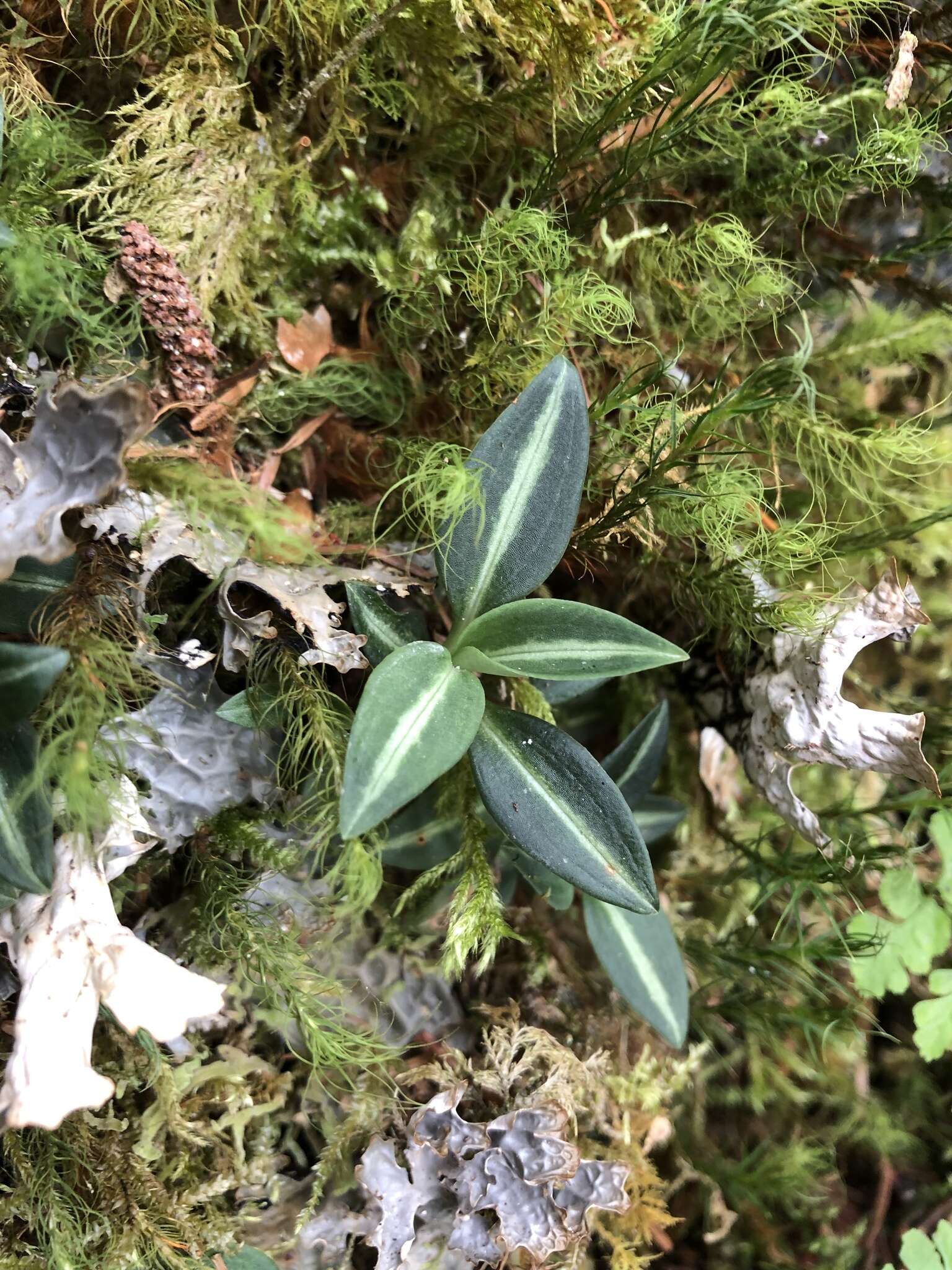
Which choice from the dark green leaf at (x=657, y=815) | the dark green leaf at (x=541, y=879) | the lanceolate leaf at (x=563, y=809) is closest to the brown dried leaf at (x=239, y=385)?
the lanceolate leaf at (x=563, y=809)

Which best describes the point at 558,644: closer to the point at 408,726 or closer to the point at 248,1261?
the point at 408,726

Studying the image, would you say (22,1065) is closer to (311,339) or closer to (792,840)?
(311,339)

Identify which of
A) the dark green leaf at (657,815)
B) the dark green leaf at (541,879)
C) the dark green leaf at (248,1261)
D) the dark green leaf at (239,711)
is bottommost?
the dark green leaf at (248,1261)

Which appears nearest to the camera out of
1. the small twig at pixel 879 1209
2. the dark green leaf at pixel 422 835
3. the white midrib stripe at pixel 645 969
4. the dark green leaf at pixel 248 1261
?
the dark green leaf at pixel 248 1261

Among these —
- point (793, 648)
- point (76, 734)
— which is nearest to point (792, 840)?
point (793, 648)

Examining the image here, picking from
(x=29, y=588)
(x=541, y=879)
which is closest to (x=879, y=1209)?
(x=541, y=879)

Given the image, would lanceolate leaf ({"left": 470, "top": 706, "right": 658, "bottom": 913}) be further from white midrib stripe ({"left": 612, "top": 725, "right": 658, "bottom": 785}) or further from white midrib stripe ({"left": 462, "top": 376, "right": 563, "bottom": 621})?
white midrib stripe ({"left": 612, "top": 725, "right": 658, "bottom": 785})

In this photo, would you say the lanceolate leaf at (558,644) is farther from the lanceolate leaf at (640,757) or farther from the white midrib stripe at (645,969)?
the white midrib stripe at (645,969)
